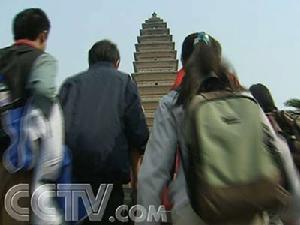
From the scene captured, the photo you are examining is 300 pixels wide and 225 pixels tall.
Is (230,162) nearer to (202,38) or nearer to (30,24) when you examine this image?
(202,38)

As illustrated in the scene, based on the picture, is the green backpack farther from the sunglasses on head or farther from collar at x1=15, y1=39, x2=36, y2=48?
collar at x1=15, y1=39, x2=36, y2=48

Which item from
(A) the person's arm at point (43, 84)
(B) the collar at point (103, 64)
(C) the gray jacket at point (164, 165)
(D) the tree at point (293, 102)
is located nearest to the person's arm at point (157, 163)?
(C) the gray jacket at point (164, 165)

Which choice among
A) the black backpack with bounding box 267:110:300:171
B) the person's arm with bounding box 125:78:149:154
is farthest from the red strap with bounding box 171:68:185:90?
the black backpack with bounding box 267:110:300:171

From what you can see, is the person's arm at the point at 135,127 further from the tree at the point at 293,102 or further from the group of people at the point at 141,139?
the tree at the point at 293,102

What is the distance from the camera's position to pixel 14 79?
3.10 meters

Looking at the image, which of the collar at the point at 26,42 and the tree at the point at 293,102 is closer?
the collar at the point at 26,42

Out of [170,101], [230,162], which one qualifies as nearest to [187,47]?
[170,101]

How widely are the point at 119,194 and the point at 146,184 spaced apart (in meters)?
1.04

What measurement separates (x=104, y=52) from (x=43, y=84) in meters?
1.28

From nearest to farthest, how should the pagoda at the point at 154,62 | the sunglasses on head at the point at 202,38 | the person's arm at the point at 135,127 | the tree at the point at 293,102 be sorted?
1. the sunglasses on head at the point at 202,38
2. the person's arm at the point at 135,127
3. the tree at the point at 293,102
4. the pagoda at the point at 154,62

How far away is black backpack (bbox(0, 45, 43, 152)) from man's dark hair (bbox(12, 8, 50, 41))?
0.20 meters

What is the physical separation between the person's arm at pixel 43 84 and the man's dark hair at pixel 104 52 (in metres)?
1.15

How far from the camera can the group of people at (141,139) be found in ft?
8.39

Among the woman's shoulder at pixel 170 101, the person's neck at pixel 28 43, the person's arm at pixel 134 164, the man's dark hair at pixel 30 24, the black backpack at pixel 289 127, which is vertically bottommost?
the person's arm at pixel 134 164
